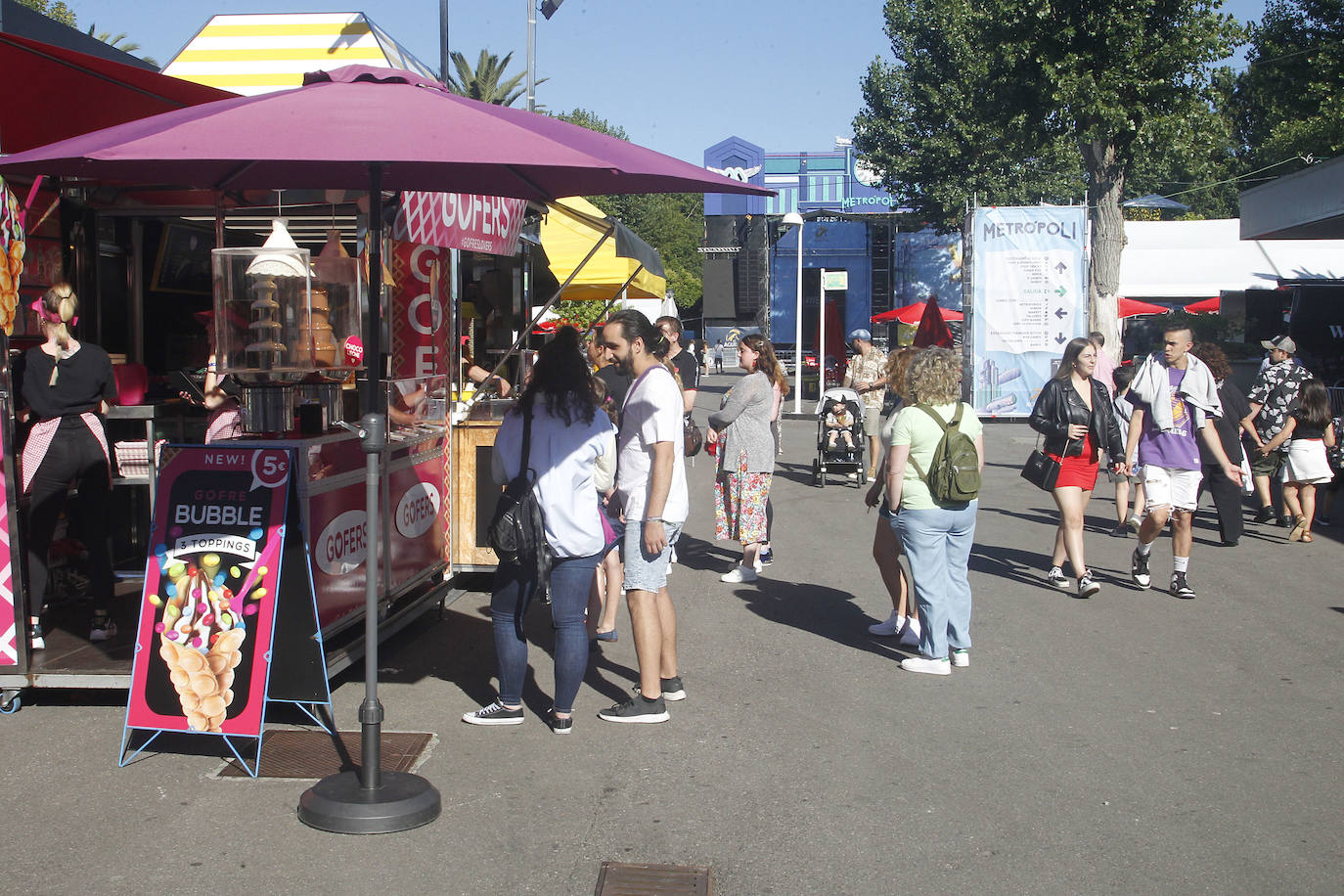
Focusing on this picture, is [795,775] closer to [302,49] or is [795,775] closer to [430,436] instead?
[430,436]

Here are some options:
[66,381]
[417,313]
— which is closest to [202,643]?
[66,381]

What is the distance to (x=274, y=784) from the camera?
4633mm

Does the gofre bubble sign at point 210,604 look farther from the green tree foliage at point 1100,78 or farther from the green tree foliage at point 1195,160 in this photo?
the green tree foliage at point 1195,160

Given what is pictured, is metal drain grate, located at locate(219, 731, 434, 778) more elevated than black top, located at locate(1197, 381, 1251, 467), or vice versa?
black top, located at locate(1197, 381, 1251, 467)

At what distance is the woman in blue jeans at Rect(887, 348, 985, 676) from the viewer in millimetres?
6238

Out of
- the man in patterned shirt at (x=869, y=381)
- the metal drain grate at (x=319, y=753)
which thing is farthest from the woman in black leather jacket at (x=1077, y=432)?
the man in patterned shirt at (x=869, y=381)

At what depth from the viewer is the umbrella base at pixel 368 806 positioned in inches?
164

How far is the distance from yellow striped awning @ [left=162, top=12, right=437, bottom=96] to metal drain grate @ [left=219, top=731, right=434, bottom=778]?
628 cm

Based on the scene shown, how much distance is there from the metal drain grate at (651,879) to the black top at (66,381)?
383cm

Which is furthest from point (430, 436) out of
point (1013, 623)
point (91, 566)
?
point (1013, 623)

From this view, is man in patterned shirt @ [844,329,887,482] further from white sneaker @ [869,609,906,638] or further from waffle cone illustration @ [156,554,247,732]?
waffle cone illustration @ [156,554,247,732]

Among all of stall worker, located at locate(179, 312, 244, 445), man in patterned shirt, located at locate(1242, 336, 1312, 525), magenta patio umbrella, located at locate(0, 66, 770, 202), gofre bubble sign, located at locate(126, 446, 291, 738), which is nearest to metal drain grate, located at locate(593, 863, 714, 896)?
gofre bubble sign, located at locate(126, 446, 291, 738)

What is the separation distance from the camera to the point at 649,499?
209 inches

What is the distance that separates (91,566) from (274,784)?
2.25 metres
